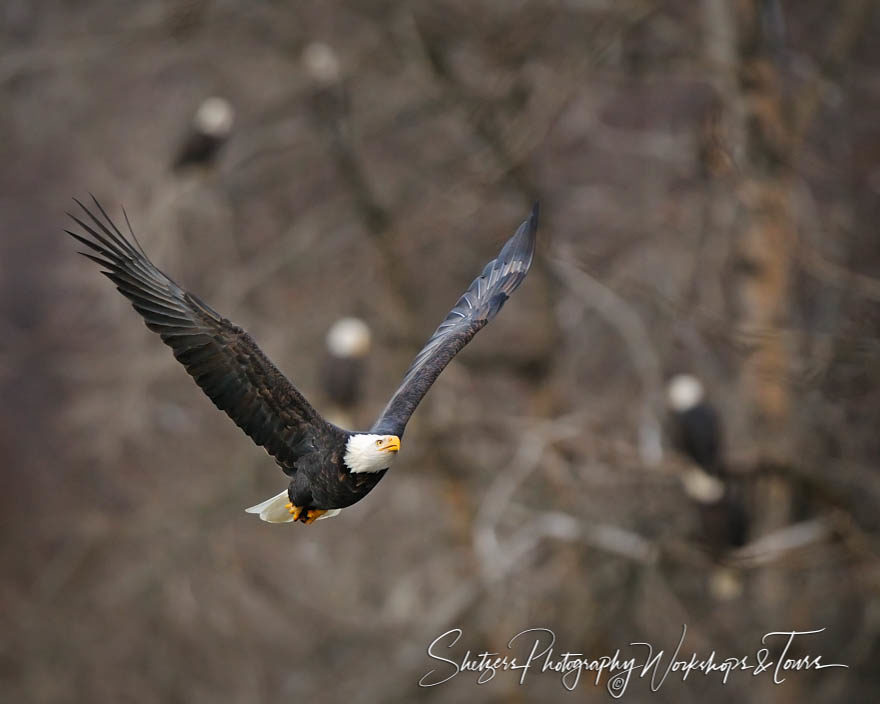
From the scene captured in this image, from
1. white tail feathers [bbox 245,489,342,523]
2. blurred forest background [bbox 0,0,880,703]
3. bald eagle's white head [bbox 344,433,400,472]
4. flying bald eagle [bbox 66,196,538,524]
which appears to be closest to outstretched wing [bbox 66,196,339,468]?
flying bald eagle [bbox 66,196,538,524]

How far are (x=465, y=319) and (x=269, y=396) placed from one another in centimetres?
114

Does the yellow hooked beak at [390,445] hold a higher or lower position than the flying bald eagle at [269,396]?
lower

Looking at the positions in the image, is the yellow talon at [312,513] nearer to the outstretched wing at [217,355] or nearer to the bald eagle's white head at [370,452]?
the outstretched wing at [217,355]

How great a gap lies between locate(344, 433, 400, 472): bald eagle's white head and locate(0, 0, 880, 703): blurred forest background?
333cm

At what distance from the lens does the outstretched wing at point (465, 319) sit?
4984mm

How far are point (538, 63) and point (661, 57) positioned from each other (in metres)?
1.30

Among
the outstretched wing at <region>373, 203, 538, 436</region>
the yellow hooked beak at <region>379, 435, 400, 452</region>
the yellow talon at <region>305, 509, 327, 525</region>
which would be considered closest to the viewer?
the yellow hooked beak at <region>379, 435, 400, 452</region>

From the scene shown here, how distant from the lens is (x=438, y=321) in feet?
31.3

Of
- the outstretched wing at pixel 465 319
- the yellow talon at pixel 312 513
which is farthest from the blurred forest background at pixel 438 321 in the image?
the yellow talon at pixel 312 513

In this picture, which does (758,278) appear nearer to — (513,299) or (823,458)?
(823,458)

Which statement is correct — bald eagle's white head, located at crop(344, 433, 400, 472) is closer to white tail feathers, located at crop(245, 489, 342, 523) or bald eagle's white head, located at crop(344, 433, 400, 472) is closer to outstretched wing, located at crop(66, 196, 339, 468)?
outstretched wing, located at crop(66, 196, 339, 468)

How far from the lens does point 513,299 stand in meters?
10.2

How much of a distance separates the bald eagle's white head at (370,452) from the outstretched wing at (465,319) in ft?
0.64

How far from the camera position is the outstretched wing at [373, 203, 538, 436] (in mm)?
4984
